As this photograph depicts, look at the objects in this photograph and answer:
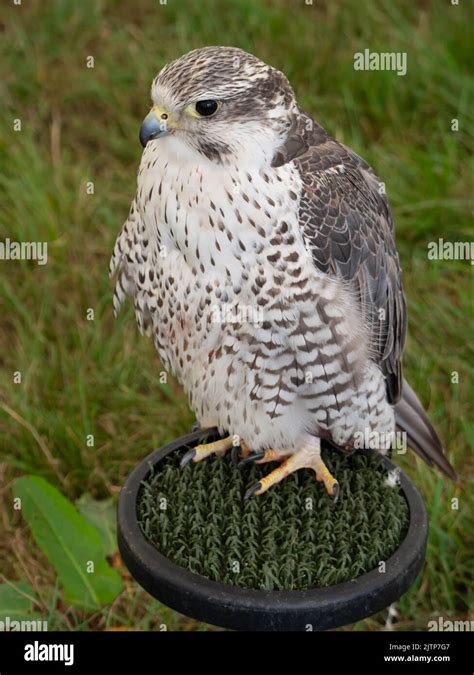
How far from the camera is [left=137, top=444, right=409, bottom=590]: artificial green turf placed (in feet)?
7.86

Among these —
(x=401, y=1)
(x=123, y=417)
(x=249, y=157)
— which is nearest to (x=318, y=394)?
(x=249, y=157)

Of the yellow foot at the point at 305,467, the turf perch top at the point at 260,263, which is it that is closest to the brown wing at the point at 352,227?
the turf perch top at the point at 260,263

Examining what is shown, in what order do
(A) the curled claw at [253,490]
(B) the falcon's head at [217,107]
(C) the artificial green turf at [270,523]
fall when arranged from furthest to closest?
(A) the curled claw at [253,490]
(C) the artificial green turf at [270,523]
(B) the falcon's head at [217,107]

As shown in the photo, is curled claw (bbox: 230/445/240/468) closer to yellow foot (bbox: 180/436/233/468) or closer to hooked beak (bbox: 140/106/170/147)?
yellow foot (bbox: 180/436/233/468)

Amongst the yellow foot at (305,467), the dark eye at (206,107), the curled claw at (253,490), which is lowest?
the curled claw at (253,490)

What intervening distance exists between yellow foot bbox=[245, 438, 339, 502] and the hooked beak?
1.03 meters

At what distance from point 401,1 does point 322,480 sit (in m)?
3.73

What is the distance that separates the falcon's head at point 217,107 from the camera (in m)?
2.05

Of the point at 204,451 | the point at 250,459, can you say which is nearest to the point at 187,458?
the point at 204,451

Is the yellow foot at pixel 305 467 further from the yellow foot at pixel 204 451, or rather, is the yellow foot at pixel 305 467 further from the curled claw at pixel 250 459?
the yellow foot at pixel 204 451

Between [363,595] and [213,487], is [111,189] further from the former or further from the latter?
[363,595]
